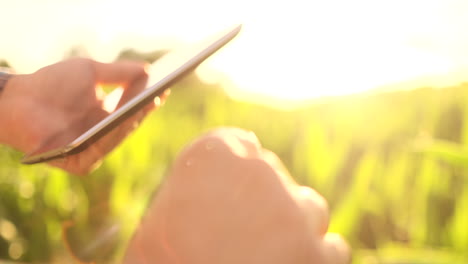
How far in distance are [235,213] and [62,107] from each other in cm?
31

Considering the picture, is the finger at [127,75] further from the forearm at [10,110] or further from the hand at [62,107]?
the forearm at [10,110]

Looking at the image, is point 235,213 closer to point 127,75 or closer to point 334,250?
point 334,250

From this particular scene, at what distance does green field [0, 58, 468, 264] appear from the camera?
27.2 inches

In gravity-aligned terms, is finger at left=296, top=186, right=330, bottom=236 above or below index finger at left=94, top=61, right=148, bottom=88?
above

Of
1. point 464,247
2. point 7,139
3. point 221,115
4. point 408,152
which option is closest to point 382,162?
point 408,152

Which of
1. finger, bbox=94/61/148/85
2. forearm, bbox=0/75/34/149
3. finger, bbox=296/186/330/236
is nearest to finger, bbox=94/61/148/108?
finger, bbox=94/61/148/85

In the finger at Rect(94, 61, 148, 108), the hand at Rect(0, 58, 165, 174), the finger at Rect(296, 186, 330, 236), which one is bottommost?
the hand at Rect(0, 58, 165, 174)

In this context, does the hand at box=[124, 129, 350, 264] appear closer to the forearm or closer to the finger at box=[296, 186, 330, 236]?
the finger at box=[296, 186, 330, 236]

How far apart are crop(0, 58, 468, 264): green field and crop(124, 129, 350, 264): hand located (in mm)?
180

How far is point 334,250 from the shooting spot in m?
0.40

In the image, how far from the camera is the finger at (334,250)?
393 millimetres

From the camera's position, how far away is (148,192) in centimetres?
91

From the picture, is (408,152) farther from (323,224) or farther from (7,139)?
(7,139)

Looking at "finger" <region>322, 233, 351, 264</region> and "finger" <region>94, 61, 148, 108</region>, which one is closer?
"finger" <region>322, 233, 351, 264</region>
